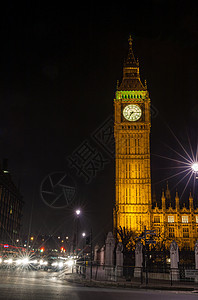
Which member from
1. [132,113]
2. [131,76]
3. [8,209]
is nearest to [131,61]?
[131,76]

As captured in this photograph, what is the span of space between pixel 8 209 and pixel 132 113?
1918 inches

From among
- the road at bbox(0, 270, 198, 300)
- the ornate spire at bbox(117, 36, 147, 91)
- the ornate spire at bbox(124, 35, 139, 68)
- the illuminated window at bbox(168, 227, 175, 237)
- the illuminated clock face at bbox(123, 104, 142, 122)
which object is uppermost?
the ornate spire at bbox(124, 35, 139, 68)

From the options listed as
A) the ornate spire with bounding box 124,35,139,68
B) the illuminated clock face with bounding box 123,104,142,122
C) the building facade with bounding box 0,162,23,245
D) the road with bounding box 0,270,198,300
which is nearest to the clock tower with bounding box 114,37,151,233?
the illuminated clock face with bounding box 123,104,142,122

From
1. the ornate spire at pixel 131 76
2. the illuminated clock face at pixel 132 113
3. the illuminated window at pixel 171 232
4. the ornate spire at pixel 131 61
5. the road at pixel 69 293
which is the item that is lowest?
the road at pixel 69 293

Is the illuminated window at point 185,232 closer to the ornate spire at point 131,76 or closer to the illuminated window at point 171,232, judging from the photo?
the illuminated window at point 171,232

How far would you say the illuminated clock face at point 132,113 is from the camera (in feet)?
295

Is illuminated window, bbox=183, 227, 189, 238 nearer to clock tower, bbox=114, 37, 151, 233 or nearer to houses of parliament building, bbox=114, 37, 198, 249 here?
houses of parliament building, bbox=114, 37, 198, 249

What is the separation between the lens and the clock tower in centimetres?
8200

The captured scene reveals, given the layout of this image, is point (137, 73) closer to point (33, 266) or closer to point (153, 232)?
point (33, 266)

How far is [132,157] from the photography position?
8712 centimetres

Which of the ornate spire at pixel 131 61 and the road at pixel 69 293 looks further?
the ornate spire at pixel 131 61

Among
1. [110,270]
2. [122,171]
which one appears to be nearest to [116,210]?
[122,171]

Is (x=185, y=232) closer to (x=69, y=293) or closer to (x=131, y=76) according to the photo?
(x=131, y=76)

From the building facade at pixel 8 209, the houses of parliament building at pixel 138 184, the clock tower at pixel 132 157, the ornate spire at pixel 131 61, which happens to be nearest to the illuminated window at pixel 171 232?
the houses of parliament building at pixel 138 184
